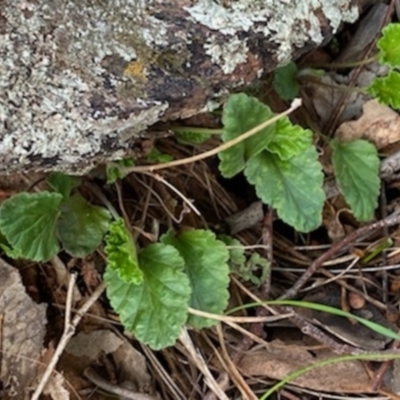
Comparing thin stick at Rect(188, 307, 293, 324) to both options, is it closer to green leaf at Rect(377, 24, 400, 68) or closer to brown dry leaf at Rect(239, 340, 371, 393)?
brown dry leaf at Rect(239, 340, 371, 393)

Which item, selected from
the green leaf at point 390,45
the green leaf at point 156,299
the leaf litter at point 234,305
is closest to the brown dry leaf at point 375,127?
the leaf litter at point 234,305

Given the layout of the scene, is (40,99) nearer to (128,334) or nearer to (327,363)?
(128,334)

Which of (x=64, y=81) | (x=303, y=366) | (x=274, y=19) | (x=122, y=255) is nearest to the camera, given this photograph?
(x=64, y=81)

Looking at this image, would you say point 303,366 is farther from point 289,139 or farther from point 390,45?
point 390,45

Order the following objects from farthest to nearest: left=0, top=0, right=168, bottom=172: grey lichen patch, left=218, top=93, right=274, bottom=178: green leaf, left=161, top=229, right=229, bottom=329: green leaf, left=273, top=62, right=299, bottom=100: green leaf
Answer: left=273, top=62, right=299, bottom=100: green leaf → left=161, top=229, right=229, bottom=329: green leaf → left=218, top=93, right=274, bottom=178: green leaf → left=0, top=0, right=168, bottom=172: grey lichen patch

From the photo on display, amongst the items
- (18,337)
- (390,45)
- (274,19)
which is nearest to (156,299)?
(18,337)

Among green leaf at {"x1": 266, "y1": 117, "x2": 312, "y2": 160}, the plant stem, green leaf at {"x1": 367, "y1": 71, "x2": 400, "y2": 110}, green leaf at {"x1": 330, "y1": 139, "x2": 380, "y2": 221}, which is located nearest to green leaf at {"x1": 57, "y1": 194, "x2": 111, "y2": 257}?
the plant stem
